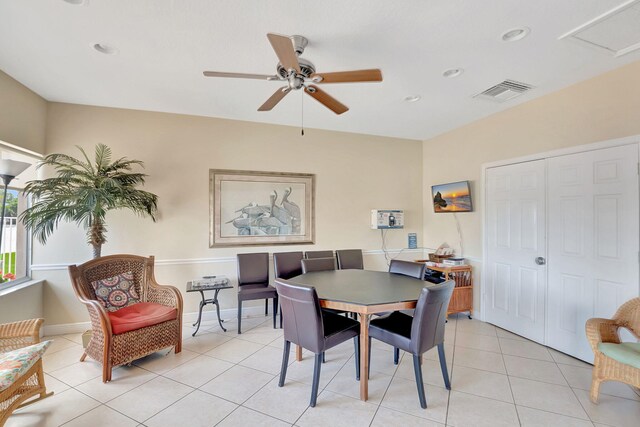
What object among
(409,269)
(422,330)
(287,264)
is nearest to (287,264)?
(287,264)

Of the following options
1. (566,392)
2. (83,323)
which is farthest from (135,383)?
(566,392)

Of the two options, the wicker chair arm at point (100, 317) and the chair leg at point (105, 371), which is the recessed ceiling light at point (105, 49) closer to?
the wicker chair arm at point (100, 317)

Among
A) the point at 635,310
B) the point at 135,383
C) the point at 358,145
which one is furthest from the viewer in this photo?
the point at 358,145

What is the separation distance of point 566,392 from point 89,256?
5.18 m

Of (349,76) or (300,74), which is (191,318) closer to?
(300,74)

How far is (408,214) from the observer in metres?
5.19

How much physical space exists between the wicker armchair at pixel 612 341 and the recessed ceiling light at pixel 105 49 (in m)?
4.59

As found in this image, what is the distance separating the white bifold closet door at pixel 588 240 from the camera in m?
2.63

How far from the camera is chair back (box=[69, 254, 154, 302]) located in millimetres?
2788

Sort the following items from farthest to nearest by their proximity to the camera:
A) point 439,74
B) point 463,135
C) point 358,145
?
point 358,145 < point 463,135 < point 439,74

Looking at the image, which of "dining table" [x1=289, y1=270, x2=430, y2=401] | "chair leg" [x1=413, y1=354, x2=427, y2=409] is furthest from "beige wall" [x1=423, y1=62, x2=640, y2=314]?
"chair leg" [x1=413, y1=354, x2=427, y2=409]

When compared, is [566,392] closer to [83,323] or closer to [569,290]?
[569,290]

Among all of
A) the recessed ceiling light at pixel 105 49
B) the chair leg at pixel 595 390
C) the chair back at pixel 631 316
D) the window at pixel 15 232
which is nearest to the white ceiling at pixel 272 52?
the recessed ceiling light at pixel 105 49

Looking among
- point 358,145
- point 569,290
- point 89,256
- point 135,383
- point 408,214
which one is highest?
point 358,145
